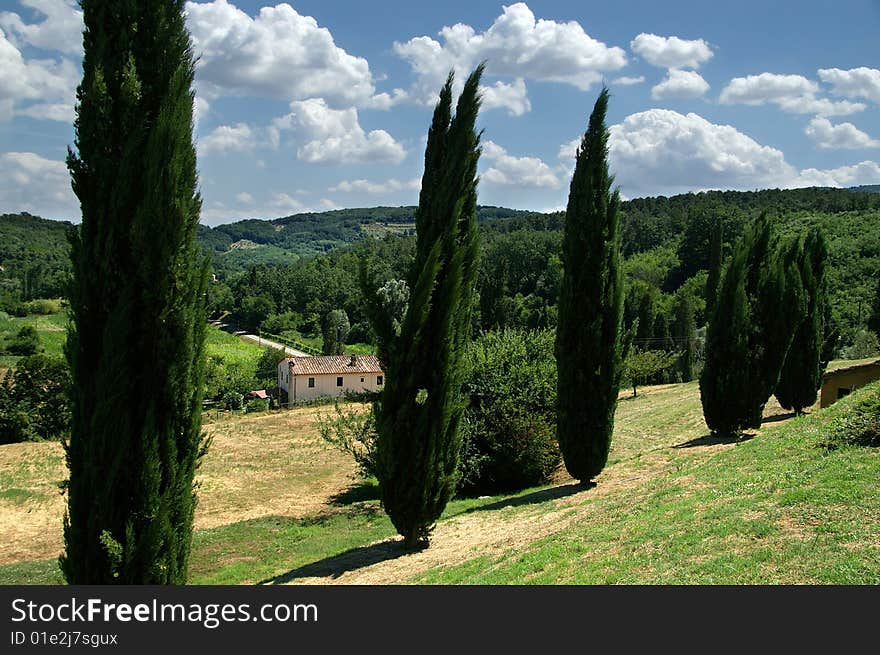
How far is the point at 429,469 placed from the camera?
9961 mm

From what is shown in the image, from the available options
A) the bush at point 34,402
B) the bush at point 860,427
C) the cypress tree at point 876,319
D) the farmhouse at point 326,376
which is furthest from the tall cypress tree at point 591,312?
the cypress tree at point 876,319

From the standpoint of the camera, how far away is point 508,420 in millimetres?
17062

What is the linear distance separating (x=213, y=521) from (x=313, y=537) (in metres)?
4.63

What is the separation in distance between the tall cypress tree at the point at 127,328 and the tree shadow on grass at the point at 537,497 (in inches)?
339

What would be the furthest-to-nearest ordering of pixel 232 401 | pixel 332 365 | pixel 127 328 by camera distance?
pixel 332 365 < pixel 232 401 < pixel 127 328

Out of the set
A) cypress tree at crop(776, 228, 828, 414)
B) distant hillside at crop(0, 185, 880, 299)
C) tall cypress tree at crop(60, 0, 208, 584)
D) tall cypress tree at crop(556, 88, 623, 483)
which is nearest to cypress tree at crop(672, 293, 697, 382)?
distant hillside at crop(0, 185, 880, 299)

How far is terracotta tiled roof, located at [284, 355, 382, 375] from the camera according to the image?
5098cm

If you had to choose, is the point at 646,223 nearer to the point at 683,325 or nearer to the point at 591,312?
the point at 683,325

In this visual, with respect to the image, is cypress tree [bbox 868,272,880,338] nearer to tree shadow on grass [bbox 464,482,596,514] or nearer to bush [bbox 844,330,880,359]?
bush [bbox 844,330,880,359]

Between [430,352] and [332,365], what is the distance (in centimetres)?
4336

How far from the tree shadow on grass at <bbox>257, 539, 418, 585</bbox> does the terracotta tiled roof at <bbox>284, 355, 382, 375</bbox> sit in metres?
39.8

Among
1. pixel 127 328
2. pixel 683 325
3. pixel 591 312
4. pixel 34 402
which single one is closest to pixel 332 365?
pixel 34 402

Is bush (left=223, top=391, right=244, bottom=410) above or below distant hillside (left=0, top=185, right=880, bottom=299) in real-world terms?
below

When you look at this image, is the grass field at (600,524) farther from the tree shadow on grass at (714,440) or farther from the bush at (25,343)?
the bush at (25,343)
